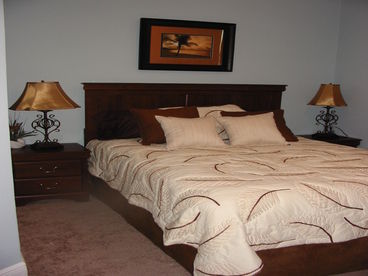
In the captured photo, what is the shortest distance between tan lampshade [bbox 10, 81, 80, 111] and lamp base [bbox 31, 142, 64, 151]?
0.35m

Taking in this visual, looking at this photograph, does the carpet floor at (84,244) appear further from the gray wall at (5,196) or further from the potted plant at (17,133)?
the potted plant at (17,133)

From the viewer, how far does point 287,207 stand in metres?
2.21

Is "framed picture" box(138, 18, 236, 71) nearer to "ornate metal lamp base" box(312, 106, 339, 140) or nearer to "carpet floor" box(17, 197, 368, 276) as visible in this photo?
"ornate metal lamp base" box(312, 106, 339, 140)

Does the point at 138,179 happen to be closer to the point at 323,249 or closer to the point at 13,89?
the point at 323,249

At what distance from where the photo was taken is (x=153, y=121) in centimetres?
359

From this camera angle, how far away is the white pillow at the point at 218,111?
3801mm

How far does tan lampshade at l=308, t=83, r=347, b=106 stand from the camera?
4508mm

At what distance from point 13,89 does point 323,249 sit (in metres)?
2.76

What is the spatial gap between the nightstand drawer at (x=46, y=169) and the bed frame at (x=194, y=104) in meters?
0.28

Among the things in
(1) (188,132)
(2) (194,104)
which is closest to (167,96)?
(2) (194,104)

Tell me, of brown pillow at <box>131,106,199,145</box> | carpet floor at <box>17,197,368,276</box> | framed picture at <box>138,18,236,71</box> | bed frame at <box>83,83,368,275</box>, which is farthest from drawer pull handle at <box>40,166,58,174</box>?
framed picture at <box>138,18,236,71</box>

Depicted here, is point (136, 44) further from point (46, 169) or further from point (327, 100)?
point (327, 100)

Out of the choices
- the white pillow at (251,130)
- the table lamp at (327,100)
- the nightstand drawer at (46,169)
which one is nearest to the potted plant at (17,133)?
the nightstand drawer at (46,169)

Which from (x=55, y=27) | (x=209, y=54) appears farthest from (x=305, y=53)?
(x=55, y=27)
